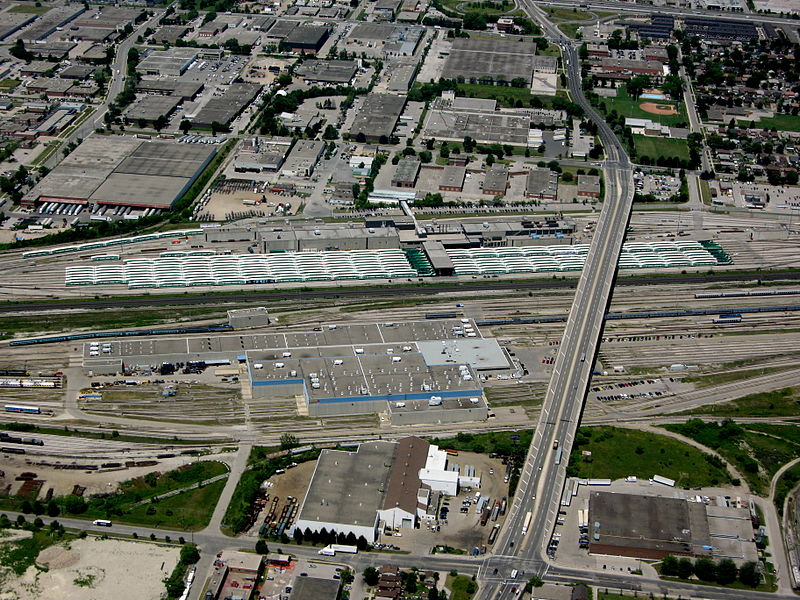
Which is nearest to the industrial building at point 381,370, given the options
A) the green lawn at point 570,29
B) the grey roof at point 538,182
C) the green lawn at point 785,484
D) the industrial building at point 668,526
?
the industrial building at point 668,526

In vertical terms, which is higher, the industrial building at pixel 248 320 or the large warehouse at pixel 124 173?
the large warehouse at pixel 124 173

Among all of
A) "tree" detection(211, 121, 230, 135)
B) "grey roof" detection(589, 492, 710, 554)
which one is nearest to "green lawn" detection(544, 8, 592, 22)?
"tree" detection(211, 121, 230, 135)

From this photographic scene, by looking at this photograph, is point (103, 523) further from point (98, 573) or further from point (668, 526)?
→ point (668, 526)

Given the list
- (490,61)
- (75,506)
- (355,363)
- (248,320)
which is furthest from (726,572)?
(490,61)

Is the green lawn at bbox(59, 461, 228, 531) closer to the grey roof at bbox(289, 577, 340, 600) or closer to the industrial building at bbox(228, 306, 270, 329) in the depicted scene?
the grey roof at bbox(289, 577, 340, 600)

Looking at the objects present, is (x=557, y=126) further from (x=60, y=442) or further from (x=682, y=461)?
(x=60, y=442)

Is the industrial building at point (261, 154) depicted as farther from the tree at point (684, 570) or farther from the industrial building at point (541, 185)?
the tree at point (684, 570)

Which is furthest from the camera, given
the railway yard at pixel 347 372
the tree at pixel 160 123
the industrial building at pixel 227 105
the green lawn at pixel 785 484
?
the industrial building at pixel 227 105
